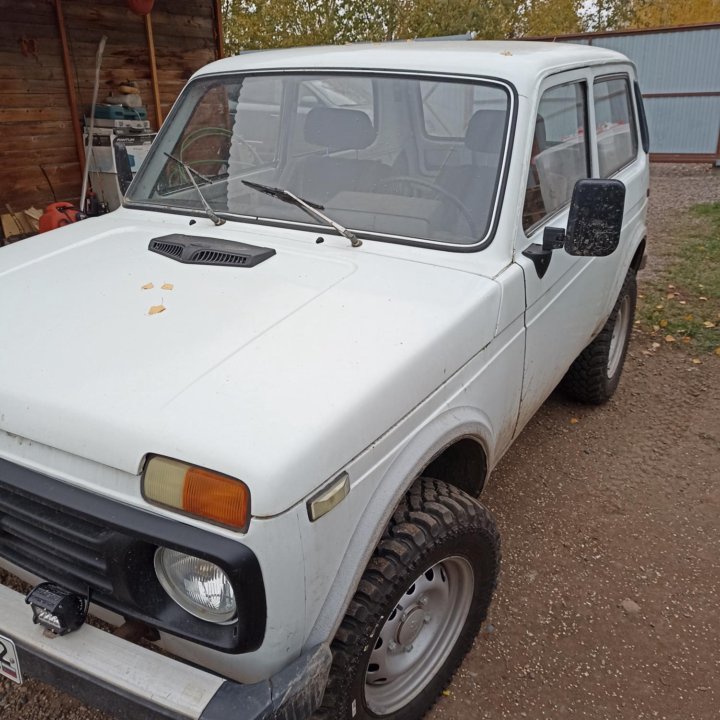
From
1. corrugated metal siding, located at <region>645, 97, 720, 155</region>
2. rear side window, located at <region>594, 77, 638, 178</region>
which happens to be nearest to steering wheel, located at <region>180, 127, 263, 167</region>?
rear side window, located at <region>594, 77, 638, 178</region>

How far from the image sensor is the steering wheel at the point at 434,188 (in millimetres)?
2562

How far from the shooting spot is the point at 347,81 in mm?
2916

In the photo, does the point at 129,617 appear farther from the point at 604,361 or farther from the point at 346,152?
the point at 604,361

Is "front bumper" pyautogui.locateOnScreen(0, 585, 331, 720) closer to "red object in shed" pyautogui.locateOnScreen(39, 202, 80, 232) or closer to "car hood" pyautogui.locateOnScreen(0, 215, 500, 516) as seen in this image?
"car hood" pyautogui.locateOnScreen(0, 215, 500, 516)

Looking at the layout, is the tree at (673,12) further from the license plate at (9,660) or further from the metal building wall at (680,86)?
the license plate at (9,660)

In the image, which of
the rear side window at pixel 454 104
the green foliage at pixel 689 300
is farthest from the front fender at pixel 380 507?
the green foliage at pixel 689 300

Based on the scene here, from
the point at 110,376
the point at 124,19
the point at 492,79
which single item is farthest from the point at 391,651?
the point at 124,19

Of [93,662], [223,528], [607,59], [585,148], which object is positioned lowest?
[93,662]

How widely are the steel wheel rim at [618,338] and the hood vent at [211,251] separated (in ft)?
8.94

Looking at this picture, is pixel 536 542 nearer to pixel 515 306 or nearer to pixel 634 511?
pixel 634 511

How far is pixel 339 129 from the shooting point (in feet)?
9.52

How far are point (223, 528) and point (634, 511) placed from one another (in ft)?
8.68

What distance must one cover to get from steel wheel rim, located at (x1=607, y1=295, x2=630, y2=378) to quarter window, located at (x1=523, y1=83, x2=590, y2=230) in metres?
1.36

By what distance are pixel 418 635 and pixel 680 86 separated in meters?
13.7
